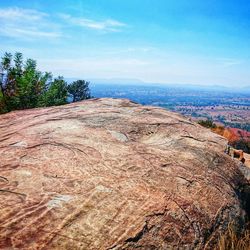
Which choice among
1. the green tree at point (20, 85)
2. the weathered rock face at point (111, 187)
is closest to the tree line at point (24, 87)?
the green tree at point (20, 85)

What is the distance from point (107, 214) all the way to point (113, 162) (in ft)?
5.16

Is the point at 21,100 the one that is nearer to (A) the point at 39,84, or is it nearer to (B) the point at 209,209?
(A) the point at 39,84

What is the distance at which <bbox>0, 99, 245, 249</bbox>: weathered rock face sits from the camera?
4.71 meters

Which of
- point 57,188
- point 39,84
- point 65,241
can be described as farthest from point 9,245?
point 39,84

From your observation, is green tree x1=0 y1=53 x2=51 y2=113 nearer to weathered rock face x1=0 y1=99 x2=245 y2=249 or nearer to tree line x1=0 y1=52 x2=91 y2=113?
tree line x1=0 y1=52 x2=91 y2=113

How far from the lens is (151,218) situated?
5.31 m

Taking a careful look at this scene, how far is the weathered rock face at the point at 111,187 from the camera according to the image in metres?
4.71

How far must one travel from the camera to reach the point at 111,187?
5695mm

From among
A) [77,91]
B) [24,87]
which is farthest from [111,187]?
[77,91]

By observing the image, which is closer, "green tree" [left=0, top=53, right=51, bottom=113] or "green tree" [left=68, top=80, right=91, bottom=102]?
"green tree" [left=0, top=53, right=51, bottom=113]

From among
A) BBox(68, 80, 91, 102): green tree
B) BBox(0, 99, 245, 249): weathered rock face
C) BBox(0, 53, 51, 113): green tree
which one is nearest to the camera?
BBox(0, 99, 245, 249): weathered rock face

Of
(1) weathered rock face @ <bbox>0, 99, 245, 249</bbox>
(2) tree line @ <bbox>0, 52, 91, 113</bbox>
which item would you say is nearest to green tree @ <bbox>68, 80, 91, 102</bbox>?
(2) tree line @ <bbox>0, 52, 91, 113</bbox>

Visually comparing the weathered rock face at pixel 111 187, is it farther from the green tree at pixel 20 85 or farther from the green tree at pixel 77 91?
the green tree at pixel 77 91

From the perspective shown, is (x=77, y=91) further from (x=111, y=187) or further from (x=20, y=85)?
(x=111, y=187)
